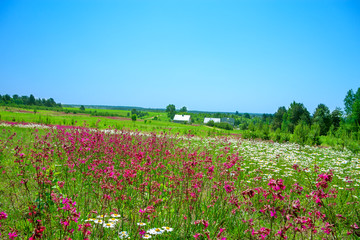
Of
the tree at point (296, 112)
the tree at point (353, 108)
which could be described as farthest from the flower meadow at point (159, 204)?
the tree at point (296, 112)

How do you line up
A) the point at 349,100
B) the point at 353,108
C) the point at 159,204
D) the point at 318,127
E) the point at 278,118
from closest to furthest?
the point at 159,204, the point at 318,127, the point at 353,108, the point at 349,100, the point at 278,118

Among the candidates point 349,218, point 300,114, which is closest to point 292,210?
point 349,218

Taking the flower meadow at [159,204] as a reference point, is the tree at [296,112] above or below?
above

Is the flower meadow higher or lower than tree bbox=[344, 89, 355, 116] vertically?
lower

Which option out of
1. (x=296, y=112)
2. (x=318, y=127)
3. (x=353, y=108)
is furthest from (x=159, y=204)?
(x=296, y=112)

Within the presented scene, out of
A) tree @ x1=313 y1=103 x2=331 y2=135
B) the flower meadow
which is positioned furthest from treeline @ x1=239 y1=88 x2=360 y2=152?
the flower meadow

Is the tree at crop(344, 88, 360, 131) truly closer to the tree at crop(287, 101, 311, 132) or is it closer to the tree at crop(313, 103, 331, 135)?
the tree at crop(313, 103, 331, 135)

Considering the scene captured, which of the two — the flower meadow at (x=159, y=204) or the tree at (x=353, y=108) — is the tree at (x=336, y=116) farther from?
the flower meadow at (x=159, y=204)

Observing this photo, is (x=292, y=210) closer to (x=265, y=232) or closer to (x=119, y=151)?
(x=265, y=232)

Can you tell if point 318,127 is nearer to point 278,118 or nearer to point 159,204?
point 159,204

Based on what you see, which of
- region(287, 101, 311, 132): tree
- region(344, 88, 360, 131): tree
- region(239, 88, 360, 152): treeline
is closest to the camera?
region(239, 88, 360, 152): treeline

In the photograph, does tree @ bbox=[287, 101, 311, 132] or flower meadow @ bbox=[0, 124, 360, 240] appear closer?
flower meadow @ bbox=[0, 124, 360, 240]

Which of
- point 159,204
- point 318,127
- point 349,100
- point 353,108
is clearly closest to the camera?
point 159,204

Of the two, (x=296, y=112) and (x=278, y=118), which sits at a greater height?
(x=296, y=112)
